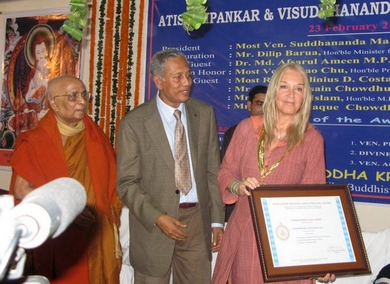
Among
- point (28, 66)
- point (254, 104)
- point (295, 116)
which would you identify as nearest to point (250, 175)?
point (295, 116)

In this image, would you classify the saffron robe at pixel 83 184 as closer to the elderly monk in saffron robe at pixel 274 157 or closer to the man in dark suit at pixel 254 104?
the man in dark suit at pixel 254 104

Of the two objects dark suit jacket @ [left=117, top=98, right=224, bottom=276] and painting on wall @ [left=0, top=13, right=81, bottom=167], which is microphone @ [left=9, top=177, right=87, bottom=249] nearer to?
dark suit jacket @ [left=117, top=98, right=224, bottom=276]

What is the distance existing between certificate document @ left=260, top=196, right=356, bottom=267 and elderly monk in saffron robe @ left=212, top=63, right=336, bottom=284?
0.13 metres

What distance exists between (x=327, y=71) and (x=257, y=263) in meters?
2.40

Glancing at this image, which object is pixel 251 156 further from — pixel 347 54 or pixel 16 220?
pixel 347 54

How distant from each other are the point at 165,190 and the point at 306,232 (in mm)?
915

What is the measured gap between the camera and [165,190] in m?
2.90

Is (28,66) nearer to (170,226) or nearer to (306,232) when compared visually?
(170,226)

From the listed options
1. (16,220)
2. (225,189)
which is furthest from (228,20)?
(16,220)

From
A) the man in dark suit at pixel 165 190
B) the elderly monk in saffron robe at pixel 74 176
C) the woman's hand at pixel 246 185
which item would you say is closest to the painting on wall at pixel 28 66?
the elderly monk in saffron robe at pixel 74 176

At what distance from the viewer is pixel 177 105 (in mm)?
3066

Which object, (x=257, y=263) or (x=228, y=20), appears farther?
(x=228, y=20)

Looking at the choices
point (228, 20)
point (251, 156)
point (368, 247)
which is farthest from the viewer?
point (228, 20)

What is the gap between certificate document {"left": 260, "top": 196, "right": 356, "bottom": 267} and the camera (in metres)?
2.20
